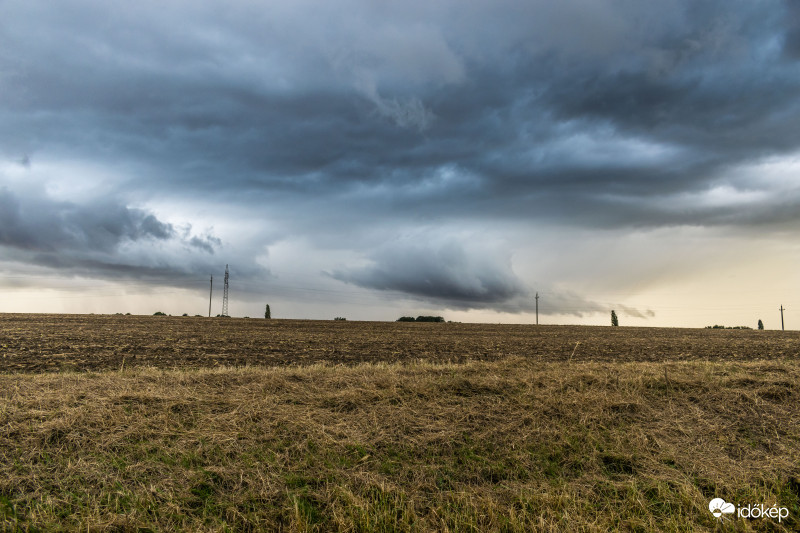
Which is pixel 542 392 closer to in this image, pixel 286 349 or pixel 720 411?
pixel 720 411

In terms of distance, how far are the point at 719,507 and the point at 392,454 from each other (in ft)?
17.0

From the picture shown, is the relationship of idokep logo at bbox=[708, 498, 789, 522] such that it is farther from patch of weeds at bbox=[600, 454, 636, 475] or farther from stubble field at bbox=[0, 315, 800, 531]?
patch of weeds at bbox=[600, 454, 636, 475]

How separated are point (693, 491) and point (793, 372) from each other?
437 inches

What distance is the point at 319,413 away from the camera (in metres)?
9.87

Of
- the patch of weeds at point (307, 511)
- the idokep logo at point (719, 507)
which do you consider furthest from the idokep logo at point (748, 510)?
the patch of weeds at point (307, 511)

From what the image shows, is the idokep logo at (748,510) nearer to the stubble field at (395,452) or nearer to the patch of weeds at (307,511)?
the stubble field at (395,452)

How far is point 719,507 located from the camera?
6871mm

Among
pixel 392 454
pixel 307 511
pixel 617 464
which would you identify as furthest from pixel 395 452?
pixel 617 464

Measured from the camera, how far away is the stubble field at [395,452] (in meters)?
6.46

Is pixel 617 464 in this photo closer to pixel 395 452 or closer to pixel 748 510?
pixel 748 510

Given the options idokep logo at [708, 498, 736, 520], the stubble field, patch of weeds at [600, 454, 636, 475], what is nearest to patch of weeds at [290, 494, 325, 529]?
the stubble field

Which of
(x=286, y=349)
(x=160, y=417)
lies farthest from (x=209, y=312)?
(x=160, y=417)

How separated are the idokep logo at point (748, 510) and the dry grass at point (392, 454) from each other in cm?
12

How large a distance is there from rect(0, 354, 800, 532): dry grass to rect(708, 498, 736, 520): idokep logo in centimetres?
11
